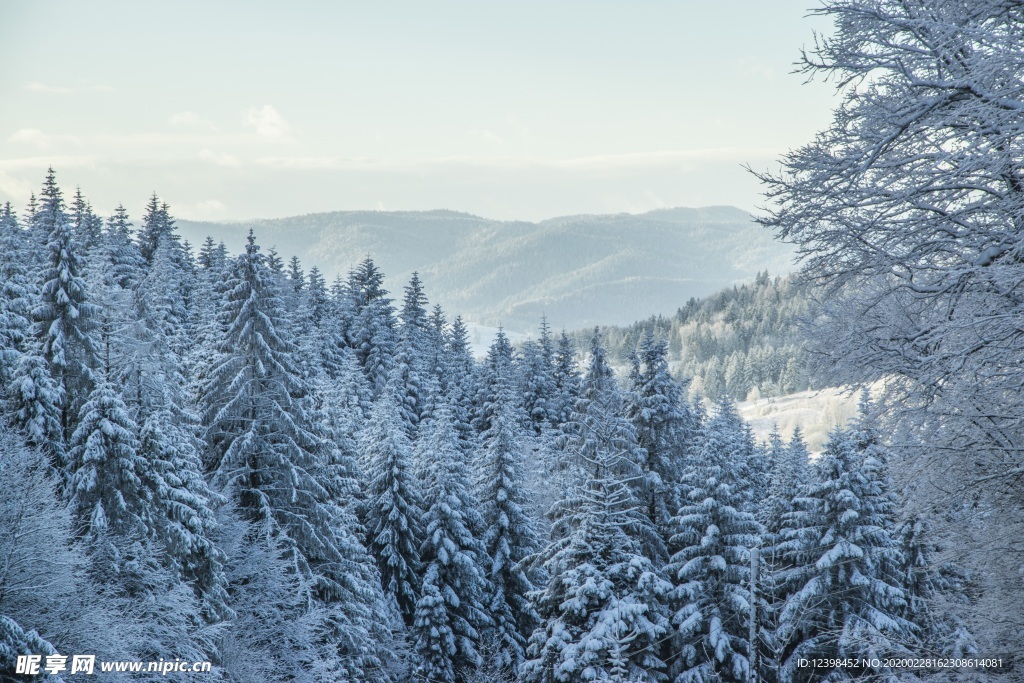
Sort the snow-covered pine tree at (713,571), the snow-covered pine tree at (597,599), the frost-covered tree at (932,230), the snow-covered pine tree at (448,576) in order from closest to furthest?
the frost-covered tree at (932,230) < the snow-covered pine tree at (597,599) < the snow-covered pine tree at (713,571) < the snow-covered pine tree at (448,576)

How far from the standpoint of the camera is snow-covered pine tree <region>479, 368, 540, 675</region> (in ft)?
99.4

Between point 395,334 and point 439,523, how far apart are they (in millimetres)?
32993

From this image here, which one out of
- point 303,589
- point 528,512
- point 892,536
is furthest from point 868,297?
point 528,512

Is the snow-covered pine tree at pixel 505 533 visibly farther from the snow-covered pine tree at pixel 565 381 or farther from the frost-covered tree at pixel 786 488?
the snow-covered pine tree at pixel 565 381

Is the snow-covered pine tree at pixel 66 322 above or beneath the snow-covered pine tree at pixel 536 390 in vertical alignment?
above

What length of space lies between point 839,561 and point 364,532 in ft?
53.6

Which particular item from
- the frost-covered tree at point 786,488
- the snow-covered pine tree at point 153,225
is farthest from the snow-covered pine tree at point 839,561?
the snow-covered pine tree at point 153,225

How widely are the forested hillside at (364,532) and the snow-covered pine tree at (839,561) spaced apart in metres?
0.08

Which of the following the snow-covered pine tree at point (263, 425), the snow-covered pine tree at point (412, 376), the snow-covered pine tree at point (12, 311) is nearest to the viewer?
the snow-covered pine tree at point (263, 425)

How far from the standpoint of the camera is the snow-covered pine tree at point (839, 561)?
71.2ft

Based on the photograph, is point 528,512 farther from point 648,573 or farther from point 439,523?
point 648,573

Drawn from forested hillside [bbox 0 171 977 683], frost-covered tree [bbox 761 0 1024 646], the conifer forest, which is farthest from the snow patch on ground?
frost-covered tree [bbox 761 0 1024 646]

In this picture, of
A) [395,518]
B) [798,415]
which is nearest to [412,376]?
[395,518]

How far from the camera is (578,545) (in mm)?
21125
